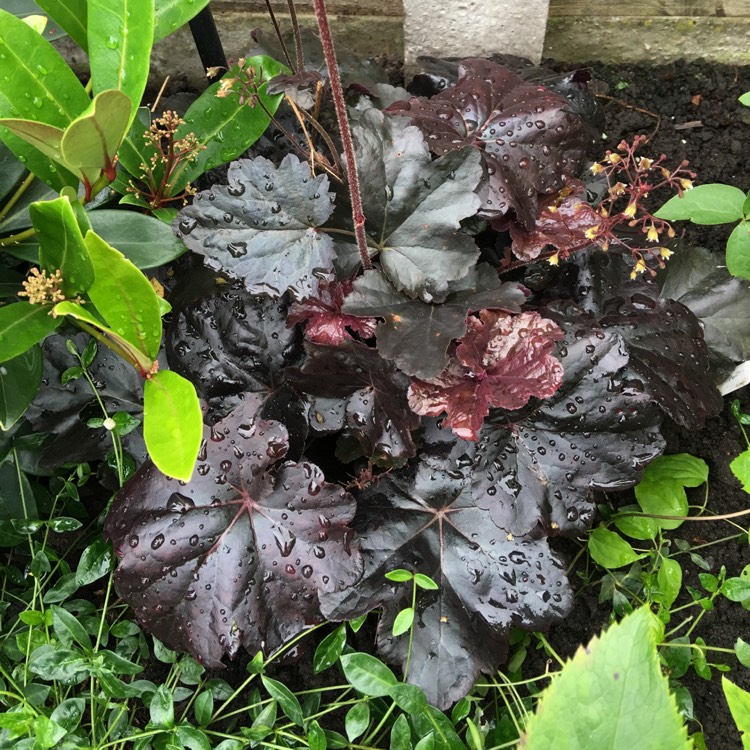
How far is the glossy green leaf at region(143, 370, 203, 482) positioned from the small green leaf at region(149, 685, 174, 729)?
394 millimetres

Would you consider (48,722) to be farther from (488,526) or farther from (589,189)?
(589,189)

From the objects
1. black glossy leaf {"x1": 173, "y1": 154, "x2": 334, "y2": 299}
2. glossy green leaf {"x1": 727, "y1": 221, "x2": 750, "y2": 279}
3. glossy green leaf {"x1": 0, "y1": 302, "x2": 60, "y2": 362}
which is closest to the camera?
glossy green leaf {"x1": 0, "y1": 302, "x2": 60, "y2": 362}

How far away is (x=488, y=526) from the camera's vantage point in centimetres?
117

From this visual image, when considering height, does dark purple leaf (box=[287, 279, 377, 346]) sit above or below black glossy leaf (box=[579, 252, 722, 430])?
above

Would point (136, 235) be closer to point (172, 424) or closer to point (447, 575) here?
point (172, 424)

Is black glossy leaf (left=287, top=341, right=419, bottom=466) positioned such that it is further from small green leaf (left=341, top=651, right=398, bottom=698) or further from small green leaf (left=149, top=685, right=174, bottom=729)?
small green leaf (left=149, top=685, right=174, bottom=729)

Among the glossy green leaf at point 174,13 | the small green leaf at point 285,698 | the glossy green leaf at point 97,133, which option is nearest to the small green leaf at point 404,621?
the small green leaf at point 285,698

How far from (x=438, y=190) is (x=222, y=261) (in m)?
0.36

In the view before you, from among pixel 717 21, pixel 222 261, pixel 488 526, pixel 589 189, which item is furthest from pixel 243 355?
pixel 717 21

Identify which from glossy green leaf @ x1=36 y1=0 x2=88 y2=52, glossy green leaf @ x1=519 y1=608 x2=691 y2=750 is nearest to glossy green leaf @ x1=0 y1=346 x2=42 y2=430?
glossy green leaf @ x1=36 y1=0 x2=88 y2=52

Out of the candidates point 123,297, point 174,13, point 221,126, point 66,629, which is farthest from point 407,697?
point 174,13

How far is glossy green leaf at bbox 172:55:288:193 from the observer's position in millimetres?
1274

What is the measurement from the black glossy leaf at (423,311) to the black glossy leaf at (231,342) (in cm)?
21

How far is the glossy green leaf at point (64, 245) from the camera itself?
35.1 inches
